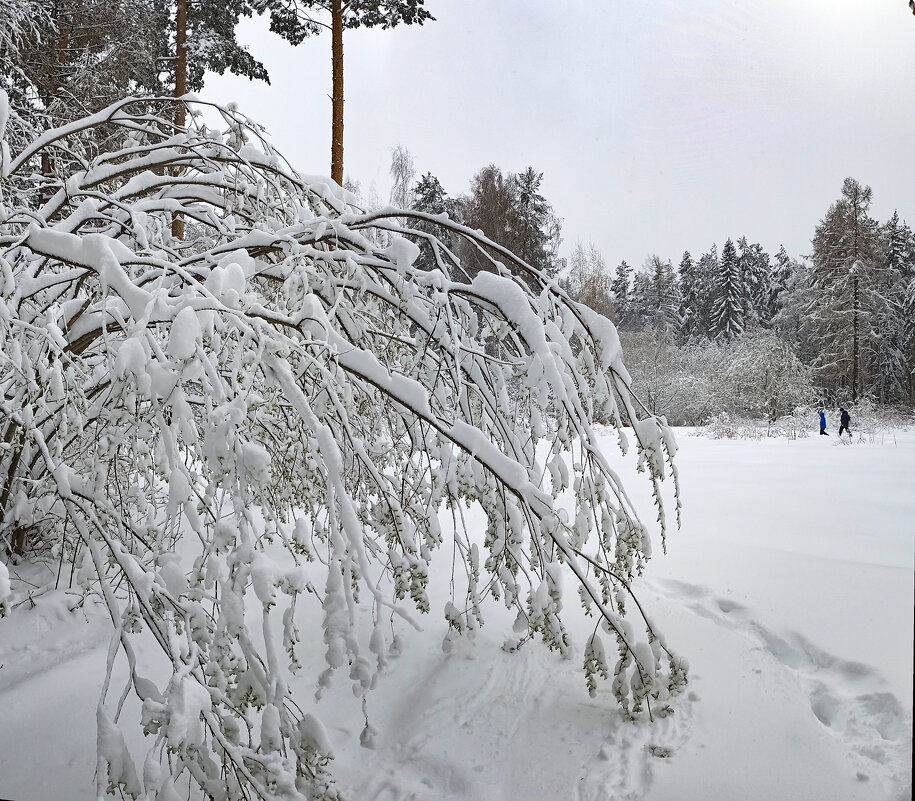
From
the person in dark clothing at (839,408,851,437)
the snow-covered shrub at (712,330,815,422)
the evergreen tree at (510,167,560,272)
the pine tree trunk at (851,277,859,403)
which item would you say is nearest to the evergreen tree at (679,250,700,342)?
the snow-covered shrub at (712,330,815,422)

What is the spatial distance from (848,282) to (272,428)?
203 centimetres

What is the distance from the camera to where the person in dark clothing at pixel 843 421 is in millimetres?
1880

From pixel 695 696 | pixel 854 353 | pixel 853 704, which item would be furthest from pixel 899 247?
pixel 695 696

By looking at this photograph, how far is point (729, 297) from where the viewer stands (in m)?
3.39

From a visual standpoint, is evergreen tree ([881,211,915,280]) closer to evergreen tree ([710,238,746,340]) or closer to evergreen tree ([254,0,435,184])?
evergreen tree ([710,238,746,340])

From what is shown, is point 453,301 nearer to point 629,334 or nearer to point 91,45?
point 629,334

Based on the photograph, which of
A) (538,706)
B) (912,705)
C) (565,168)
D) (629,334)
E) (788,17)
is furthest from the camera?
(629,334)

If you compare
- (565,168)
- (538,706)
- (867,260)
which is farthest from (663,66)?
(538,706)

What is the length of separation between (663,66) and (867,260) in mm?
1095

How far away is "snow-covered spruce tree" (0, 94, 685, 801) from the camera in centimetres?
97

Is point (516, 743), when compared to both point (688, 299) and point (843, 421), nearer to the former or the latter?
point (843, 421)

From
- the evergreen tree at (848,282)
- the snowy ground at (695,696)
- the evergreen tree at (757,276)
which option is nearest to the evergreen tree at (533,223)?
the evergreen tree at (757,276)

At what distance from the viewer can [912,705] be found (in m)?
1.46

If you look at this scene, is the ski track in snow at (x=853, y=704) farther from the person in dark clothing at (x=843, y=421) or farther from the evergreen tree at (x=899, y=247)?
the evergreen tree at (x=899, y=247)
